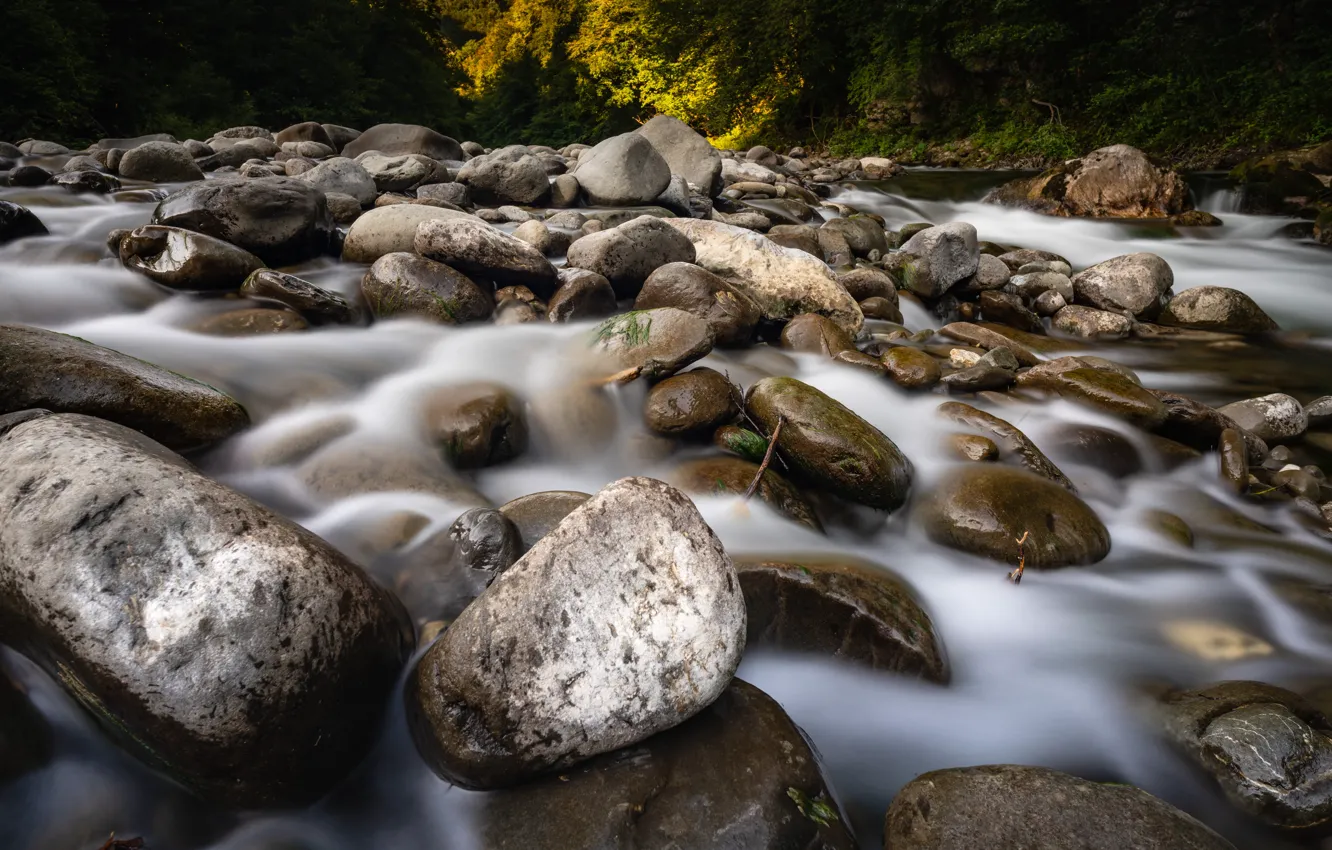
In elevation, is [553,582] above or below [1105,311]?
above

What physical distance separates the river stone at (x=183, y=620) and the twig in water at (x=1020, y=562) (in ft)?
8.52

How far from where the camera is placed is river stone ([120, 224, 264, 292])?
4.44 m

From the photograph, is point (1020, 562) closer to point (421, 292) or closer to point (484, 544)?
point (484, 544)

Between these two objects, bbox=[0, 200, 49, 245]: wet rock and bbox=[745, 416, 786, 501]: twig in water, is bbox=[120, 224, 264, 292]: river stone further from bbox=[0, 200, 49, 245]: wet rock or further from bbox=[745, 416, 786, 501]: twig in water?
bbox=[745, 416, 786, 501]: twig in water

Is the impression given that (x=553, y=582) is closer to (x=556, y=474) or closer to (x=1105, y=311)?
(x=556, y=474)

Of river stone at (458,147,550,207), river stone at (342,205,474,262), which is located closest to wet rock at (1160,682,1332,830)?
river stone at (342,205,474,262)

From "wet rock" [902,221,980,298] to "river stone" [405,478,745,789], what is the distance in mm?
5543

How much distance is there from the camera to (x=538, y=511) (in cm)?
278

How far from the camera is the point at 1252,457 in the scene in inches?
165

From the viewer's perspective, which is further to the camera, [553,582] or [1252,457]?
[1252,457]

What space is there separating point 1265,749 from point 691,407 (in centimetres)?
246

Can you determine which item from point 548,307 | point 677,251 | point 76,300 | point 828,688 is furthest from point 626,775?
point 76,300

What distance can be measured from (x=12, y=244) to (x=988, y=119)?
20.9 meters

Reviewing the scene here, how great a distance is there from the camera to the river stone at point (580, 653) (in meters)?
1.87
